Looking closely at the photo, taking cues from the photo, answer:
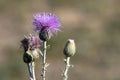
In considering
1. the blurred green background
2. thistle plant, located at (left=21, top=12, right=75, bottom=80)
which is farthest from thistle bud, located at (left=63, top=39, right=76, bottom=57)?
the blurred green background

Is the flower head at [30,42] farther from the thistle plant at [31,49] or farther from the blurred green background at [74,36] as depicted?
the blurred green background at [74,36]

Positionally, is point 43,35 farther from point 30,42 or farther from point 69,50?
point 69,50

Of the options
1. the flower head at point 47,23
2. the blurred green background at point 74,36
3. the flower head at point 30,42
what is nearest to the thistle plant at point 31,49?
the flower head at point 30,42

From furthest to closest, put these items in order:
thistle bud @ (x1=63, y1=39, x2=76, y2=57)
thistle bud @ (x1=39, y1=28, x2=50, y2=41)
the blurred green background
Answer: the blurred green background
thistle bud @ (x1=63, y1=39, x2=76, y2=57)
thistle bud @ (x1=39, y1=28, x2=50, y2=41)

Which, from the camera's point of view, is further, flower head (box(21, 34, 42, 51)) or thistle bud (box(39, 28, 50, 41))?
flower head (box(21, 34, 42, 51))

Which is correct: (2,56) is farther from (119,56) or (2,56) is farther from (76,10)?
(76,10)

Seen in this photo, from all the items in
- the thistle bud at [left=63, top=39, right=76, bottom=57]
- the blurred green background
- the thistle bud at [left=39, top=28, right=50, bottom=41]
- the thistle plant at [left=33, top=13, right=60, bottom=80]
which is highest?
the thistle plant at [left=33, top=13, right=60, bottom=80]

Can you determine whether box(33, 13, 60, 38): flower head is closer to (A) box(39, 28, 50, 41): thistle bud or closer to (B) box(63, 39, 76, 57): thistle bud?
(A) box(39, 28, 50, 41): thistle bud
